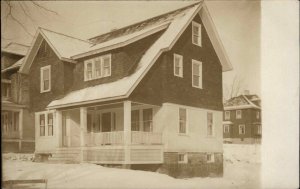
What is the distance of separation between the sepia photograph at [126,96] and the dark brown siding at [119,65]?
0.01 meters

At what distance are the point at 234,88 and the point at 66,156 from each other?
7.56 feet

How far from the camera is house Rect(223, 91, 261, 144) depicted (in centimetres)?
630

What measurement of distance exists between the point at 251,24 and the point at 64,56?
2595mm

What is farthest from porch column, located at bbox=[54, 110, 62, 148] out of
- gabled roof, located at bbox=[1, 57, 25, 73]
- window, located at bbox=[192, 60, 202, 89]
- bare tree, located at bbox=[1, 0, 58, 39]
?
window, located at bbox=[192, 60, 202, 89]

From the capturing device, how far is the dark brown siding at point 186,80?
577cm

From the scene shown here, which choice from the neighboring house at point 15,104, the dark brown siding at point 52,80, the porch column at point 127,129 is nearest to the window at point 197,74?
the porch column at point 127,129

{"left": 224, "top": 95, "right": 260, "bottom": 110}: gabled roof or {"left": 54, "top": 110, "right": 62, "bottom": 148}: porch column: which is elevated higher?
{"left": 224, "top": 95, "right": 260, "bottom": 110}: gabled roof

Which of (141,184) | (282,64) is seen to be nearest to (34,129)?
(141,184)

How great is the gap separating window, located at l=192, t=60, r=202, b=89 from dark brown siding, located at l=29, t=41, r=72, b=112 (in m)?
1.51

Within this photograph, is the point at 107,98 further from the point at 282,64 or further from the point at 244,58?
the point at 282,64

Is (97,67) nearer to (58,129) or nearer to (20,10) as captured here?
(58,129)

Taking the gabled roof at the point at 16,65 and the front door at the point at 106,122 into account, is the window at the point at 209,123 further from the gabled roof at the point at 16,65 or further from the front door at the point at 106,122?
the gabled roof at the point at 16,65

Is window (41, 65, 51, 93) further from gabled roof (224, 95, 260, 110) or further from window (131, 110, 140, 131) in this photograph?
gabled roof (224, 95, 260, 110)

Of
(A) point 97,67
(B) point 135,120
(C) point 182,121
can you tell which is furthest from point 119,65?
(C) point 182,121
